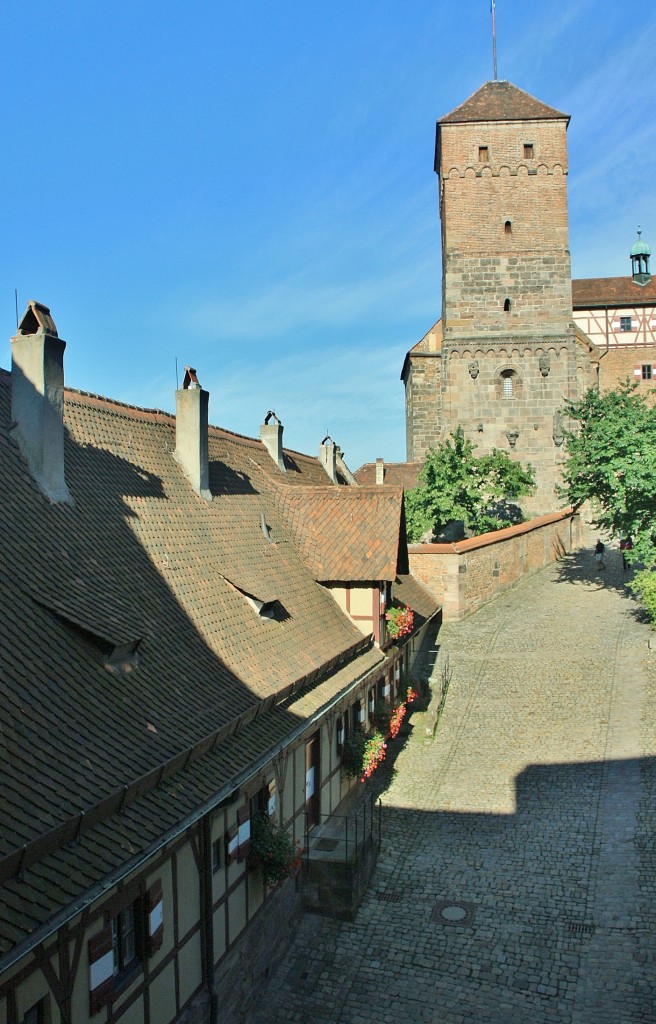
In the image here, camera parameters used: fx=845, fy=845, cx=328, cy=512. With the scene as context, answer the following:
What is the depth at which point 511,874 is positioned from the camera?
12250mm

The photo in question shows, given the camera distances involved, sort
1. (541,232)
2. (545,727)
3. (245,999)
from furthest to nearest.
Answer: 1. (541,232)
2. (545,727)
3. (245,999)

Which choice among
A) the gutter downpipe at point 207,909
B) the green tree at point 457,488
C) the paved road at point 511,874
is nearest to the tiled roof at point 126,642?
the gutter downpipe at point 207,909

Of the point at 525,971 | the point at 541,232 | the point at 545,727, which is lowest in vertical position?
the point at 525,971

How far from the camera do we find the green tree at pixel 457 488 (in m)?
30.3

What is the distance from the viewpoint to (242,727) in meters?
9.59

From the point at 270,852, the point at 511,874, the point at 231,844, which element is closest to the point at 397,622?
the point at 511,874

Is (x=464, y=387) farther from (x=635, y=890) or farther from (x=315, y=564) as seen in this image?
(x=635, y=890)

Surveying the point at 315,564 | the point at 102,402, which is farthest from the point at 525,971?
the point at 102,402

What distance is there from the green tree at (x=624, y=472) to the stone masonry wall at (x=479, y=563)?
390 centimetres

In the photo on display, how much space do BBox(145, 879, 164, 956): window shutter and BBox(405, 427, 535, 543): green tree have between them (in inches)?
915

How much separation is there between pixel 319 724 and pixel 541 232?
29.6 m

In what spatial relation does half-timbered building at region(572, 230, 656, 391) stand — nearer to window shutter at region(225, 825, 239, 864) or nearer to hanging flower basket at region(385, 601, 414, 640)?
hanging flower basket at region(385, 601, 414, 640)

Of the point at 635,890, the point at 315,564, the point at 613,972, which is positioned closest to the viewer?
the point at 613,972

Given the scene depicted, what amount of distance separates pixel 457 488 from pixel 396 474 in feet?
25.8
